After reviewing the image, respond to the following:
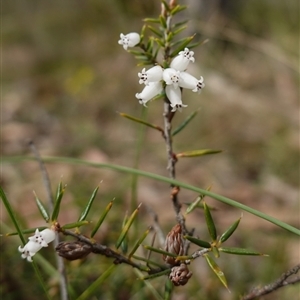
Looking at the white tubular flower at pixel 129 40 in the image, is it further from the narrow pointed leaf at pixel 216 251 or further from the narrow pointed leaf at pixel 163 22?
the narrow pointed leaf at pixel 216 251

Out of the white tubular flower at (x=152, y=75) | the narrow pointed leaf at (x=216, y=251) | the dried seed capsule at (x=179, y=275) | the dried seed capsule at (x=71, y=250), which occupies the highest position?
the white tubular flower at (x=152, y=75)

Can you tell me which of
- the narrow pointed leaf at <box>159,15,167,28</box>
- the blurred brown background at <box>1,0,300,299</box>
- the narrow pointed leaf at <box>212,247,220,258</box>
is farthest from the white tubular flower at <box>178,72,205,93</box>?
the blurred brown background at <box>1,0,300,299</box>

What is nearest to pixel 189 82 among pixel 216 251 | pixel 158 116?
pixel 216 251

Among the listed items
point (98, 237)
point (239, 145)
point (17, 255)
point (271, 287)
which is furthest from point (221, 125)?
point (271, 287)

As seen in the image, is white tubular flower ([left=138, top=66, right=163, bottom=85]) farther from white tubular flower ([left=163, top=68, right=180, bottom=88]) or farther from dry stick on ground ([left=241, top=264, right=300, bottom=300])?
dry stick on ground ([left=241, top=264, right=300, bottom=300])

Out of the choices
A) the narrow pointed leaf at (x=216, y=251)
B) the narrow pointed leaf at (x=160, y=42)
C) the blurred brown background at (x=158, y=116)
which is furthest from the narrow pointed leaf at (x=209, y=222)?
the blurred brown background at (x=158, y=116)
